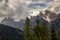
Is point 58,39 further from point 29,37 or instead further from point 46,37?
point 29,37

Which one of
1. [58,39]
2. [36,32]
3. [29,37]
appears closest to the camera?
[36,32]

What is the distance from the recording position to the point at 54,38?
286 feet

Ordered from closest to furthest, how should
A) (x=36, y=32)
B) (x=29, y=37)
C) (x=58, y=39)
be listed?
(x=36, y=32) → (x=58, y=39) → (x=29, y=37)

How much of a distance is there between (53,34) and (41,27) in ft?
25.2

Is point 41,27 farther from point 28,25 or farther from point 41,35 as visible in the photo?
point 28,25

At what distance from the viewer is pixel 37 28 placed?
82250 millimetres

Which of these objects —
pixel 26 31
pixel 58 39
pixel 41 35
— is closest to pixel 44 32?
pixel 41 35

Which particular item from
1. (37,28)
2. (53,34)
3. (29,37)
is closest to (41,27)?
(37,28)

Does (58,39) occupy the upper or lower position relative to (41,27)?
lower

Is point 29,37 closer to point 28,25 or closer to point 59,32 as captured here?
point 28,25

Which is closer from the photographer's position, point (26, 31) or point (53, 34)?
Result: point (53, 34)

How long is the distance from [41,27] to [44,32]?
2.36 m

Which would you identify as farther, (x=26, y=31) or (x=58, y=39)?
(x=26, y=31)

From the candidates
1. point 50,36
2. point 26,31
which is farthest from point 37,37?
point 26,31
